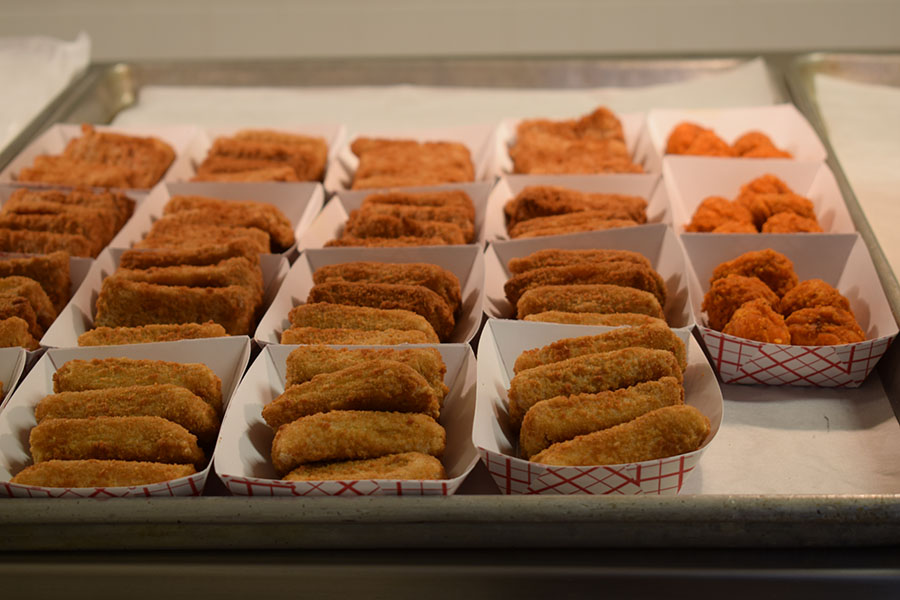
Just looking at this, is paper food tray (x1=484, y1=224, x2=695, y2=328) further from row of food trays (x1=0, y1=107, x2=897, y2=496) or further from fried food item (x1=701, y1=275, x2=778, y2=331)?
fried food item (x1=701, y1=275, x2=778, y2=331)

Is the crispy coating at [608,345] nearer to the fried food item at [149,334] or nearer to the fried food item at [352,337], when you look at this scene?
the fried food item at [352,337]

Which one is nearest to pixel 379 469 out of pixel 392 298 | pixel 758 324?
pixel 392 298

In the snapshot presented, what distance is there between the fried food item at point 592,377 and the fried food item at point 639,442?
0.60 feet

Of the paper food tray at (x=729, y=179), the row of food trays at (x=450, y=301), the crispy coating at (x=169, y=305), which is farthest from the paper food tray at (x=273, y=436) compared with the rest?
the paper food tray at (x=729, y=179)

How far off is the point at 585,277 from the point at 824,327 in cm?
74

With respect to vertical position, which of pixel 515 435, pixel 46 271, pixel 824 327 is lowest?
pixel 515 435

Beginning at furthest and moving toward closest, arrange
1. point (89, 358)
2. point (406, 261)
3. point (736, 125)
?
point (736, 125) → point (406, 261) → point (89, 358)

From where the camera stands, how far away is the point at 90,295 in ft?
9.27

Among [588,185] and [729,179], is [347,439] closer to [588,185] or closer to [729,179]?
[588,185]

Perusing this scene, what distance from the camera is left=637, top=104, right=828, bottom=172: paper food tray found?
3.69 metres

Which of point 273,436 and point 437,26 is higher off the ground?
point 437,26

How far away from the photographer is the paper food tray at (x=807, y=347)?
239 cm

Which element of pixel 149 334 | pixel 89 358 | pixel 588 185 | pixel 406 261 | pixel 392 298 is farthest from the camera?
pixel 588 185

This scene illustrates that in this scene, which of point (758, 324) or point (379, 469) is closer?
point (379, 469)
